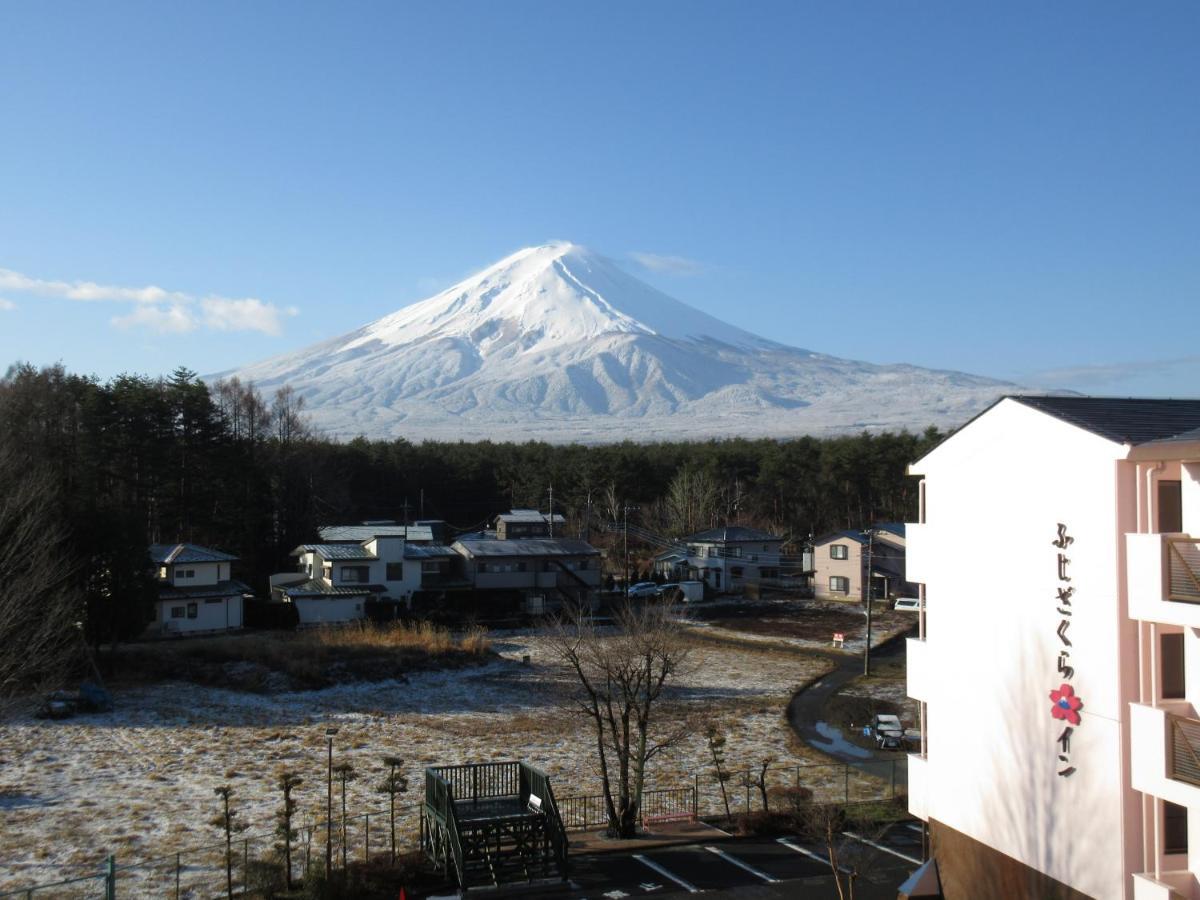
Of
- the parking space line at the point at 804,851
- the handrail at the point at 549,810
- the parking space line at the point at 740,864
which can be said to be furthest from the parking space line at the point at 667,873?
the parking space line at the point at 804,851

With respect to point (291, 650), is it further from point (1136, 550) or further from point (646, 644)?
point (1136, 550)

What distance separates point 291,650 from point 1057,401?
68.4ft

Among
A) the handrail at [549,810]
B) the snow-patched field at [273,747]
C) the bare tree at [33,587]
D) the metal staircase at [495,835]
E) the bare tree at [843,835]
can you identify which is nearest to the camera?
the bare tree at [843,835]

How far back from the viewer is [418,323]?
458 ft

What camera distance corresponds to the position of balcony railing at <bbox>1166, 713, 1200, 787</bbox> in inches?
257

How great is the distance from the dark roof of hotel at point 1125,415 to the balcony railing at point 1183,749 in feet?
6.55

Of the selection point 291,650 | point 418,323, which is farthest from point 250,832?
point 418,323

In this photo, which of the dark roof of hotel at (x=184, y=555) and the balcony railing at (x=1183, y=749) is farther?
the dark roof of hotel at (x=184, y=555)

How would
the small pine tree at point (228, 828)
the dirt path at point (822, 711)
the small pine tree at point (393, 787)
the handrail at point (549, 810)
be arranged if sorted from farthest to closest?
the dirt path at point (822, 711), the small pine tree at point (393, 787), the handrail at point (549, 810), the small pine tree at point (228, 828)

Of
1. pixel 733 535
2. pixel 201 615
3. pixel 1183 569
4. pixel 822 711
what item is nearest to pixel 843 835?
pixel 1183 569

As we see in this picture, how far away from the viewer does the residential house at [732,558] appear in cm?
4178

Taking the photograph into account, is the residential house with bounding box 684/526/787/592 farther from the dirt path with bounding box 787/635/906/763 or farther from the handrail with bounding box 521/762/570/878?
the handrail with bounding box 521/762/570/878

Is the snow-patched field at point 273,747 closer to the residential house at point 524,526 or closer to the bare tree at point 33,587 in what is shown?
the bare tree at point 33,587

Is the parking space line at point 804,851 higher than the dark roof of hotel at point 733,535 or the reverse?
the reverse
